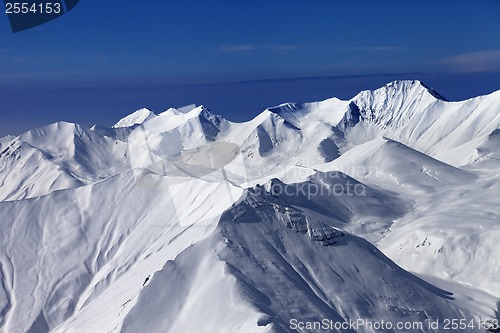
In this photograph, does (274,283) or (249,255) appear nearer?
(274,283)

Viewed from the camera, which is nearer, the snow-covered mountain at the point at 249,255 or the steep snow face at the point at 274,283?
the steep snow face at the point at 274,283

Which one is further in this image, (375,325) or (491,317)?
(491,317)

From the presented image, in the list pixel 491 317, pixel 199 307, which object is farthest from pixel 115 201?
pixel 491 317

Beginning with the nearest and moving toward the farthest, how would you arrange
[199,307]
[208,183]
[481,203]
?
[199,307] < [208,183] < [481,203]

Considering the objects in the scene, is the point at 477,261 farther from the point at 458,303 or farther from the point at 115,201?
the point at 115,201

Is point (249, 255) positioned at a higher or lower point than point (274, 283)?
higher

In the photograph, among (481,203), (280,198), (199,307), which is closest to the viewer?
(199,307)

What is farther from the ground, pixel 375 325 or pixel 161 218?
pixel 375 325

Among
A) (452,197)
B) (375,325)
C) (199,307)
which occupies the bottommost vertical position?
(452,197)

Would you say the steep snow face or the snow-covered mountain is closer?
the steep snow face

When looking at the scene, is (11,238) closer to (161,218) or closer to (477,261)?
(161,218)
